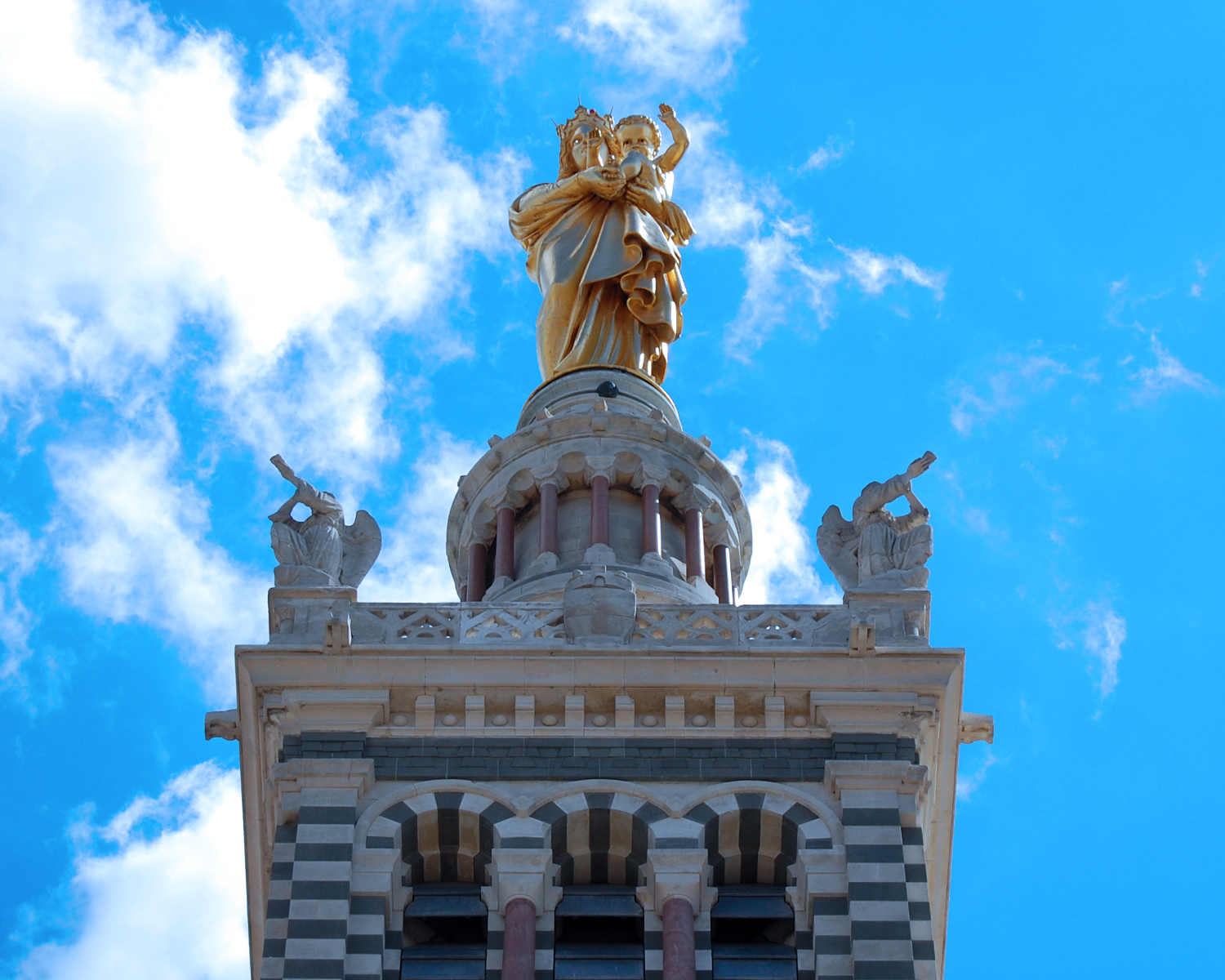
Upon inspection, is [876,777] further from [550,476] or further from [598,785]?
[550,476]

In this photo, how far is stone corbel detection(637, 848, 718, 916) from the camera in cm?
3219

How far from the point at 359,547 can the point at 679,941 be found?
9163 mm

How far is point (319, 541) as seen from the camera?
37.3m

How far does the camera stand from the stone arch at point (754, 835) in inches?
1305

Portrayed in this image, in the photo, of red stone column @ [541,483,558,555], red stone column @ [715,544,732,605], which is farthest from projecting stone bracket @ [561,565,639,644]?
red stone column @ [715,544,732,605]

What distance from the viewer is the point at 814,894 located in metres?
32.0

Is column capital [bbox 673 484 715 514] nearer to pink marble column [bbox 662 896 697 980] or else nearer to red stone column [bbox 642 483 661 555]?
red stone column [bbox 642 483 661 555]

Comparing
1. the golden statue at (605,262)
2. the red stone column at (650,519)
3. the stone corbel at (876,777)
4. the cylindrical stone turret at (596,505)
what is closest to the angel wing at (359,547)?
the cylindrical stone turret at (596,505)

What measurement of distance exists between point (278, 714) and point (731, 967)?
7.39 m

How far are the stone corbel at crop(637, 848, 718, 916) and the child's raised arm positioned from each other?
2517cm

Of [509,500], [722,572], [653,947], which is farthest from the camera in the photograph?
[722,572]

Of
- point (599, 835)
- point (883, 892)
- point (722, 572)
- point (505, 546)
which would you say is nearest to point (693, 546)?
point (722, 572)

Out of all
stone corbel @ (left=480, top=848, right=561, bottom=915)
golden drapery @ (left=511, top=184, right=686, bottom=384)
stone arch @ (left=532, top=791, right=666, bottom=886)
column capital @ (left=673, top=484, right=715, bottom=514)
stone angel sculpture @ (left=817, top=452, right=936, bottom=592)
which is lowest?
stone corbel @ (left=480, top=848, right=561, bottom=915)

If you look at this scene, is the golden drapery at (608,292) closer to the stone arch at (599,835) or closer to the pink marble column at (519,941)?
the stone arch at (599,835)
